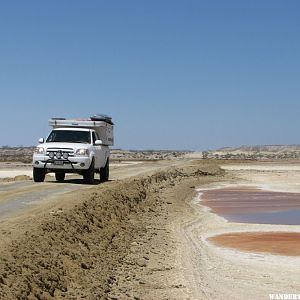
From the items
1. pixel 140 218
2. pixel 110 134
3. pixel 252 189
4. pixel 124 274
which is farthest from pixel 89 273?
pixel 252 189

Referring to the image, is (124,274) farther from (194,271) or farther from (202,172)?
(202,172)

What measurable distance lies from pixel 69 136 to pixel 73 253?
13295mm

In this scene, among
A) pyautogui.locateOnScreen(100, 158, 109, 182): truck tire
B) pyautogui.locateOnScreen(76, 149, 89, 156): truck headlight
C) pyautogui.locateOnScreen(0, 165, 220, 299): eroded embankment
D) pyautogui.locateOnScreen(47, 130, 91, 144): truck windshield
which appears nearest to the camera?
pyautogui.locateOnScreen(0, 165, 220, 299): eroded embankment

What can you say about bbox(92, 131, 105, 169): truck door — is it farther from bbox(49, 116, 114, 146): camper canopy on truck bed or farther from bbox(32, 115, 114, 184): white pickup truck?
bbox(49, 116, 114, 146): camper canopy on truck bed

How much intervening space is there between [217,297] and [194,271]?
1853mm

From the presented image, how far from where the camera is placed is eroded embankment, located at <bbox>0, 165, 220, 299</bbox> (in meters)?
8.40

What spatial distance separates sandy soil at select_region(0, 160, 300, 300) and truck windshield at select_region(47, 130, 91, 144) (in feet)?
17.9

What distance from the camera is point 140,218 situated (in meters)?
19.2

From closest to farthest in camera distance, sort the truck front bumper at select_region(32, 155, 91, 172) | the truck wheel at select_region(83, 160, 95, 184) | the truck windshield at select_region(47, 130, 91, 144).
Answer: the truck front bumper at select_region(32, 155, 91, 172) → the truck wheel at select_region(83, 160, 95, 184) → the truck windshield at select_region(47, 130, 91, 144)

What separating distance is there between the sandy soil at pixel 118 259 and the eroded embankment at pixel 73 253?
18 mm

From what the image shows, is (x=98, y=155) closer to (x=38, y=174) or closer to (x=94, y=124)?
(x=94, y=124)

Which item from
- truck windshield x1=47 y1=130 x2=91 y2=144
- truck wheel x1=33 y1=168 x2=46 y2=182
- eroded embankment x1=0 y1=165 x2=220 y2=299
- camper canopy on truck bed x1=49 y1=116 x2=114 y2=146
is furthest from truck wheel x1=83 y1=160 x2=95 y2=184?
eroded embankment x1=0 y1=165 x2=220 y2=299

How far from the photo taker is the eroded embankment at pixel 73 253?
8400mm

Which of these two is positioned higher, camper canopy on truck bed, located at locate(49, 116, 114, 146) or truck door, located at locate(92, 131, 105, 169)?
camper canopy on truck bed, located at locate(49, 116, 114, 146)
